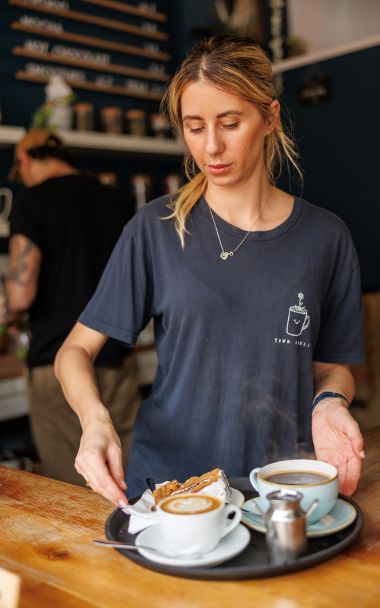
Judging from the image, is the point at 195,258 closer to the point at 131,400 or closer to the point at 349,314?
the point at 349,314

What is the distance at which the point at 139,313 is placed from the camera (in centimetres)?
133

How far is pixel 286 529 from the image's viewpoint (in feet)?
2.51

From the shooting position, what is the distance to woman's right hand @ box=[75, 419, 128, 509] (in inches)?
36.7

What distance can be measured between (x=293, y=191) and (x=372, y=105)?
723mm

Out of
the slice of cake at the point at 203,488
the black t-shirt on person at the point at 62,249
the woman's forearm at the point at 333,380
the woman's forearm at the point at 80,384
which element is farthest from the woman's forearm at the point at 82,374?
the black t-shirt on person at the point at 62,249

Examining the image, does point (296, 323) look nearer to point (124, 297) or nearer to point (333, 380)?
point (333, 380)

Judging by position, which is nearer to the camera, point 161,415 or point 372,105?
point 161,415

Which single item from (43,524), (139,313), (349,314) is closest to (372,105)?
(349,314)

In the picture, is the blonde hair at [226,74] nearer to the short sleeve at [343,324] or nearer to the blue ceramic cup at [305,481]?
the short sleeve at [343,324]

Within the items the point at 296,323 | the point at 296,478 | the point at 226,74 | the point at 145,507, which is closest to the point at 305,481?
the point at 296,478

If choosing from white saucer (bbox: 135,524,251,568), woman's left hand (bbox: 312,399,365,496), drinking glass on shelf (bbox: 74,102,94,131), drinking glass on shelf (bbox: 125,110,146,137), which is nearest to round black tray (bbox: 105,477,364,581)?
white saucer (bbox: 135,524,251,568)

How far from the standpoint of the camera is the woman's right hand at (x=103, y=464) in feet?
3.05

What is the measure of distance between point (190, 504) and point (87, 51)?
384 centimetres

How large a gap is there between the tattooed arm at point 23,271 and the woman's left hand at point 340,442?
151 centimetres
